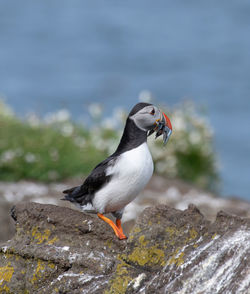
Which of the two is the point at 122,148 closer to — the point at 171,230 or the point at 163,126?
the point at 163,126

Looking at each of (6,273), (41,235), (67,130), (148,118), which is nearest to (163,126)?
(148,118)

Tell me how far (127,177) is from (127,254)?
82 cm

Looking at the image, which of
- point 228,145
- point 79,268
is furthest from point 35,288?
point 228,145

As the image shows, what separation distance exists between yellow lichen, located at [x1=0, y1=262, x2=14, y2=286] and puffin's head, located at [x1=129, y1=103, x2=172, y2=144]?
161 cm

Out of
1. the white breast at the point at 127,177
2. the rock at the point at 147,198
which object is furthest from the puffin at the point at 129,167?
the rock at the point at 147,198

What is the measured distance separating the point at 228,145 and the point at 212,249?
21.7 meters

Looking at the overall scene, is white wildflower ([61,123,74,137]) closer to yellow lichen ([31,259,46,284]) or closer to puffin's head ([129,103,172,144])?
puffin's head ([129,103,172,144])

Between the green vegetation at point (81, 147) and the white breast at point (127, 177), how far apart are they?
5.60 metres

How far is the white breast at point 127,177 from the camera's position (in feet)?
18.6

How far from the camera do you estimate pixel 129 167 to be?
568 centimetres

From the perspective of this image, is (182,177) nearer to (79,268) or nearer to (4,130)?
(4,130)

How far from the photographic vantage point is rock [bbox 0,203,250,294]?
4680 mm

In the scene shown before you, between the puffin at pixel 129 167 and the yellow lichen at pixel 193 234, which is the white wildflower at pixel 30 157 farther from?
the yellow lichen at pixel 193 234

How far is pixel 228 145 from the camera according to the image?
86.4ft
